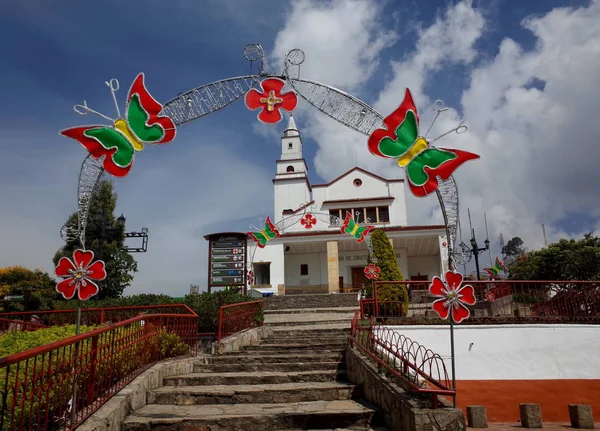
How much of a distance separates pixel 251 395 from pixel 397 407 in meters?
2.20

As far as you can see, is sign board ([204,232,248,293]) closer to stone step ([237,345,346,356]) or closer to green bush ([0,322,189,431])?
stone step ([237,345,346,356])

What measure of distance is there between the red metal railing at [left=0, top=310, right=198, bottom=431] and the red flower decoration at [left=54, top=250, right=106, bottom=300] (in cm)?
59

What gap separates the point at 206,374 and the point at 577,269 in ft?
77.1

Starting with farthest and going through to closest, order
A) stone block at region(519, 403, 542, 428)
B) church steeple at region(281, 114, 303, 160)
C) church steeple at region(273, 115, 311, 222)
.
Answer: church steeple at region(281, 114, 303, 160) → church steeple at region(273, 115, 311, 222) → stone block at region(519, 403, 542, 428)

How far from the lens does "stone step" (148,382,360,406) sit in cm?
568

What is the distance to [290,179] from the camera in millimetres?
35062

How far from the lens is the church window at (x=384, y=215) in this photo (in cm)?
3085

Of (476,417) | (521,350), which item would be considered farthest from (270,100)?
(521,350)

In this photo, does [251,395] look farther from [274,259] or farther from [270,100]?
[274,259]

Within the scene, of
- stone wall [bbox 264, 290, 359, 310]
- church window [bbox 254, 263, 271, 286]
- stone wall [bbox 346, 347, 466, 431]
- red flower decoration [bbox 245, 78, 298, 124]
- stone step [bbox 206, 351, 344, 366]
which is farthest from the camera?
church window [bbox 254, 263, 271, 286]

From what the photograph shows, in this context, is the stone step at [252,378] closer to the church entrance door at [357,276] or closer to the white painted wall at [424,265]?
the church entrance door at [357,276]

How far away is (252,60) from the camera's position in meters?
8.74

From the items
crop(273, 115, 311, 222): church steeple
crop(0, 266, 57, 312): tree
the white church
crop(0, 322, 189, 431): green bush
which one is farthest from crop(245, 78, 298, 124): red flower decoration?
crop(273, 115, 311, 222): church steeple

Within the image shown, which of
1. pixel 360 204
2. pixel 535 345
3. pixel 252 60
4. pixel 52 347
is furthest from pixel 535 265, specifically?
Answer: pixel 52 347
